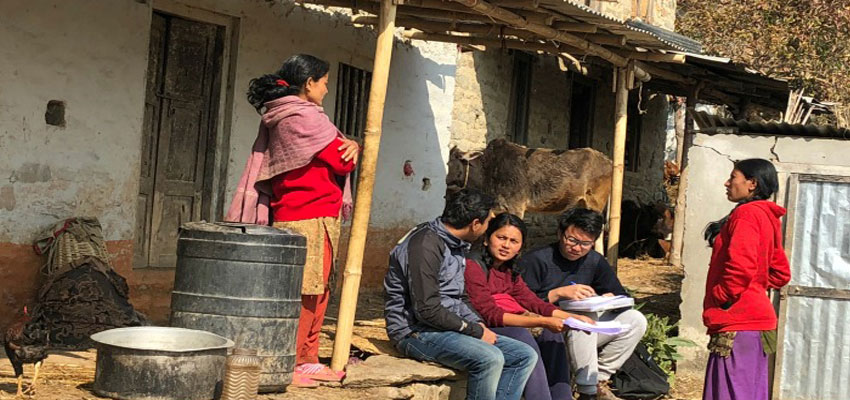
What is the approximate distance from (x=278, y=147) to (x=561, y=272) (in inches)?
89.4

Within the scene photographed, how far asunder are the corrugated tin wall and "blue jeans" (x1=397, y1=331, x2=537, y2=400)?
2844mm

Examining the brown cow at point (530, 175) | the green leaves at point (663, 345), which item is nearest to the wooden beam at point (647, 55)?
the brown cow at point (530, 175)

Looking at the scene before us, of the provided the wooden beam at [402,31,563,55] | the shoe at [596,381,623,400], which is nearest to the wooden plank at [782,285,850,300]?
the shoe at [596,381,623,400]

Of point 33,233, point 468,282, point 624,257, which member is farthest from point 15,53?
point 624,257

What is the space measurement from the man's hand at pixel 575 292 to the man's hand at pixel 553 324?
0.65 m

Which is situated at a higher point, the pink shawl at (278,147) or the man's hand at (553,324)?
the pink shawl at (278,147)

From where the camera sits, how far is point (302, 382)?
18.5 feet

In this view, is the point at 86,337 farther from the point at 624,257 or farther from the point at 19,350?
the point at 624,257

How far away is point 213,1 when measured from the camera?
27.5 feet

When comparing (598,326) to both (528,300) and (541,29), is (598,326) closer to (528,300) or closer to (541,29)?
(528,300)

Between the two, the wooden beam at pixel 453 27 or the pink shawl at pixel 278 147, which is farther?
the wooden beam at pixel 453 27

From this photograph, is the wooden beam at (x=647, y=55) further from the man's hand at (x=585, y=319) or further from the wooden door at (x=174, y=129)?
the man's hand at (x=585, y=319)

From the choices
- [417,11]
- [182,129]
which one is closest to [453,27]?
[417,11]

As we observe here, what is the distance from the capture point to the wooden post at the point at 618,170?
9617 millimetres
